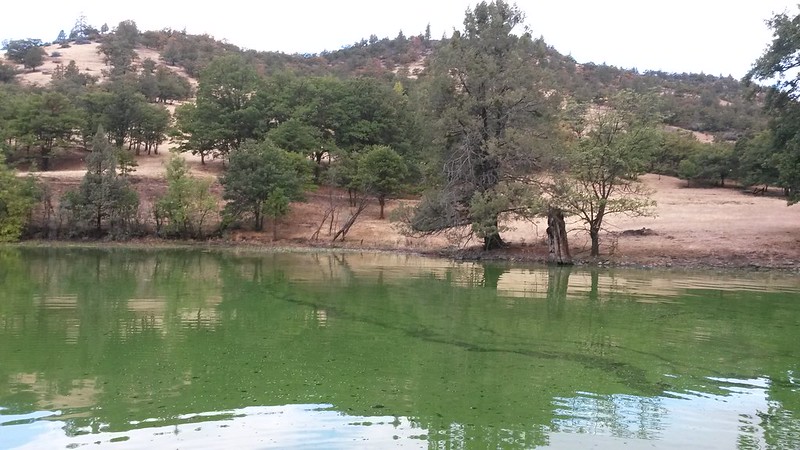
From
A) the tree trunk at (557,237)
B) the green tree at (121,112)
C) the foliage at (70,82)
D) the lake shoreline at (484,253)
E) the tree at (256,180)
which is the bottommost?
the lake shoreline at (484,253)

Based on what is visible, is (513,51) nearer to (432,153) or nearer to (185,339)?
(432,153)

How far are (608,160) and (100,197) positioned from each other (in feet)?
99.0

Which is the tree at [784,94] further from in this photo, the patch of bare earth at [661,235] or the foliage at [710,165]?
the foliage at [710,165]

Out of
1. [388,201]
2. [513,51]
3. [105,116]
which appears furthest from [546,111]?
[105,116]

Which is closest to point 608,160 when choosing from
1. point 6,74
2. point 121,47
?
point 6,74

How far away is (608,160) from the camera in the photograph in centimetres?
2750

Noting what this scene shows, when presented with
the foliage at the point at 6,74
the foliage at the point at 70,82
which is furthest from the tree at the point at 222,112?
the foliage at the point at 6,74

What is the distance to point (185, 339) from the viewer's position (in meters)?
10.1

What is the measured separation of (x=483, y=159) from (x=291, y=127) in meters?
23.6

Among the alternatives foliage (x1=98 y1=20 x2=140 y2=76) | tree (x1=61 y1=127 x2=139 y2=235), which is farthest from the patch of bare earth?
foliage (x1=98 y1=20 x2=140 y2=76)

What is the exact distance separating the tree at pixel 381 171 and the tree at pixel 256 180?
A: 474cm

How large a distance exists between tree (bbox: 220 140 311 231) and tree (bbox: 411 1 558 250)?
12.4m

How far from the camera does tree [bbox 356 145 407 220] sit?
42000 mm

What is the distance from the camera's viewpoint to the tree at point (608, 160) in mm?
27250
